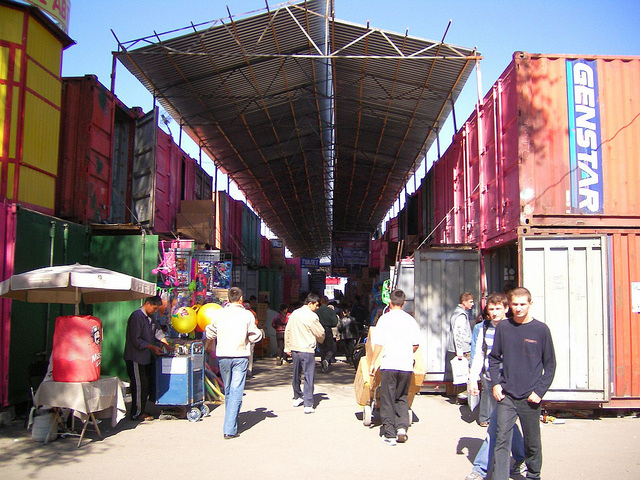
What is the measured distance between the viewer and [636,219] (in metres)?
8.98

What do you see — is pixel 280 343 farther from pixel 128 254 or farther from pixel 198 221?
pixel 128 254

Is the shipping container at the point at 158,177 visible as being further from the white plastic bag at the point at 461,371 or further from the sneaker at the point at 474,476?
the sneaker at the point at 474,476

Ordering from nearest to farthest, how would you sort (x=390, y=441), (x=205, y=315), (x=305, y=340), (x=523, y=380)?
(x=523, y=380) < (x=390, y=441) < (x=305, y=340) < (x=205, y=315)

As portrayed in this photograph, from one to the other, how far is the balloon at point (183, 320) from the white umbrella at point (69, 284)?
158 cm

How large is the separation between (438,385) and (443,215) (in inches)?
244

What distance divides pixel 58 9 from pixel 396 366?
11.4 meters

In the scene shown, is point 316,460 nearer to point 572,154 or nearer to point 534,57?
point 572,154

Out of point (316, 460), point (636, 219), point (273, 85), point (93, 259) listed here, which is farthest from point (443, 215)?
point (316, 460)

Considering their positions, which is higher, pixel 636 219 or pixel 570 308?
pixel 636 219

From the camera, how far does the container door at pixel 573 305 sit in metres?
8.36

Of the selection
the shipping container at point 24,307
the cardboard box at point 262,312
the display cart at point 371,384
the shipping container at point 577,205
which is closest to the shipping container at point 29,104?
the shipping container at point 24,307

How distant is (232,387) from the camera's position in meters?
7.18

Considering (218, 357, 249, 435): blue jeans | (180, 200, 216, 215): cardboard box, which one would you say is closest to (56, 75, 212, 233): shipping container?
(180, 200, 216, 215): cardboard box

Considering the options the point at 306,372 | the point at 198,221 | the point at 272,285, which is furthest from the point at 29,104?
the point at 272,285
